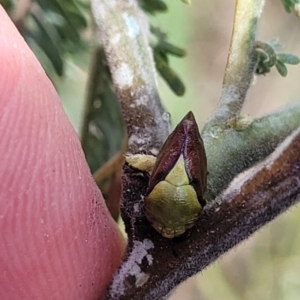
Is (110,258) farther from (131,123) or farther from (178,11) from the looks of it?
(178,11)

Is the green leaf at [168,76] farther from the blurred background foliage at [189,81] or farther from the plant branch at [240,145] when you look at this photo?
the plant branch at [240,145]

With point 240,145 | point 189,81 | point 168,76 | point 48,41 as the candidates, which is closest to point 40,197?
point 240,145

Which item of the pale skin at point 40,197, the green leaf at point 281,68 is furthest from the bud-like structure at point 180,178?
the green leaf at point 281,68

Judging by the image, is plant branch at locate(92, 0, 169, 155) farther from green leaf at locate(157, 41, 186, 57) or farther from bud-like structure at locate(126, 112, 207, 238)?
A: green leaf at locate(157, 41, 186, 57)

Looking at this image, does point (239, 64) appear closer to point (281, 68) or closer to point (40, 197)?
point (281, 68)

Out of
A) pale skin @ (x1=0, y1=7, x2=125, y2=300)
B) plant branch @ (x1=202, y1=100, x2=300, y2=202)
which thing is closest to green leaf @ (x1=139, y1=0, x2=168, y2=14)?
pale skin @ (x1=0, y1=7, x2=125, y2=300)

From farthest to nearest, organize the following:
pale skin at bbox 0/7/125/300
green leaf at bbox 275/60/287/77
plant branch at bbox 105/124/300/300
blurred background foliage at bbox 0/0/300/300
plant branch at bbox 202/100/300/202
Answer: blurred background foliage at bbox 0/0/300/300 < green leaf at bbox 275/60/287/77 < pale skin at bbox 0/7/125/300 < plant branch at bbox 202/100/300/202 < plant branch at bbox 105/124/300/300

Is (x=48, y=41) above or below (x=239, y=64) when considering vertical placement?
below
